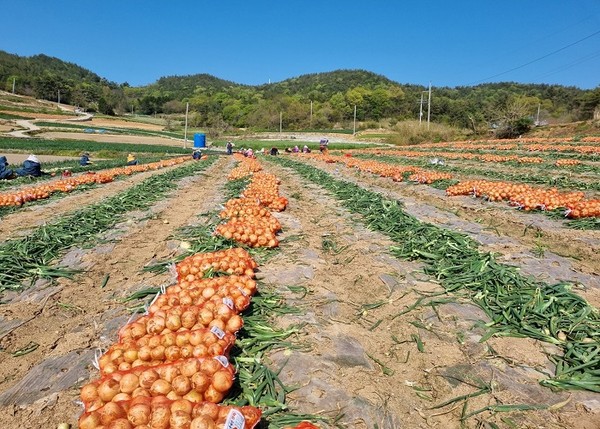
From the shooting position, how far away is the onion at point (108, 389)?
7.58ft

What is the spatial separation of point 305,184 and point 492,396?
12251 mm

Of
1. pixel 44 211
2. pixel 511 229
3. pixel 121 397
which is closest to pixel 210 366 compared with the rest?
pixel 121 397

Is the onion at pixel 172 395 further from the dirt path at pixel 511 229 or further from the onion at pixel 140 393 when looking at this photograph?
the dirt path at pixel 511 229

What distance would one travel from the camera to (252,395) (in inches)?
107

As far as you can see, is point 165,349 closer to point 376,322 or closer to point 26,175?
point 376,322

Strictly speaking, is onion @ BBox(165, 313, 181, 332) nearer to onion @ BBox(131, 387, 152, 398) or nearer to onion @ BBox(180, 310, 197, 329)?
onion @ BBox(180, 310, 197, 329)

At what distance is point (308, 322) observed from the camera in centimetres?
382

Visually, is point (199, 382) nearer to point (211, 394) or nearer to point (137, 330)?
point (211, 394)

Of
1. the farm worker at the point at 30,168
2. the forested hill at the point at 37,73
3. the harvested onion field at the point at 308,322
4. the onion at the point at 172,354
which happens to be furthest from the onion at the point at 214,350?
the forested hill at the point at 37,73

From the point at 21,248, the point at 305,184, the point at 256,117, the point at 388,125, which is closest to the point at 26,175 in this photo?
the point at 305,184

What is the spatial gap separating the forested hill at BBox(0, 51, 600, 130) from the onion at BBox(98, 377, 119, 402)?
164 ft

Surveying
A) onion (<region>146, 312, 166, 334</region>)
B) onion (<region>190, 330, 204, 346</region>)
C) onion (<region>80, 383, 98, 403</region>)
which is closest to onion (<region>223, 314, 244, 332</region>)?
onion (<region>190, 330, 204, 346</region>)

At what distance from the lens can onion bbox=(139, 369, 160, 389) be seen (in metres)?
2.36

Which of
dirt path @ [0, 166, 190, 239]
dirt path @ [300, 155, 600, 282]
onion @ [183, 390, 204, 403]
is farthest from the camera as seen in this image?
dirt path @ [0, 166, 190, 239]
